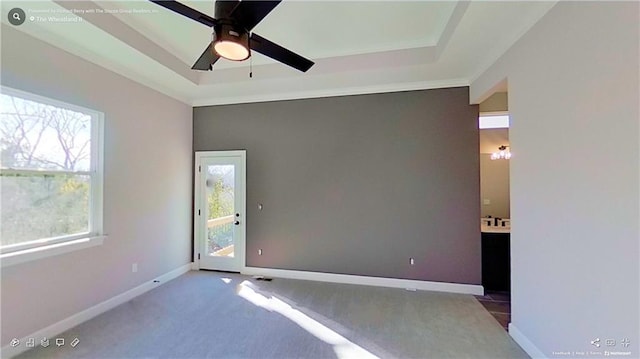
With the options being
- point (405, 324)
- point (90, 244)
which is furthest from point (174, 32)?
point (405, 324)

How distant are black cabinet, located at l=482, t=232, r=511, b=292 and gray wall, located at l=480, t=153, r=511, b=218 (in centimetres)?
149

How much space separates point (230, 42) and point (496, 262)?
4.40m

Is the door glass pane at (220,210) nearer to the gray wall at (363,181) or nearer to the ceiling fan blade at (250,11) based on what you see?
the gray wall at (363,181)

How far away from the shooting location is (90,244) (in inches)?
129

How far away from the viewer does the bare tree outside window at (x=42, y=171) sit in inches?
104

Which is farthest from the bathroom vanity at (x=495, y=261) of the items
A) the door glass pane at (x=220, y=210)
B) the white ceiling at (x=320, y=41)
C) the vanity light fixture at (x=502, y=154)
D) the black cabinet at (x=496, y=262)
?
the door glass pane at (x=220, y=210)

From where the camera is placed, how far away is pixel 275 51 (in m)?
2.36

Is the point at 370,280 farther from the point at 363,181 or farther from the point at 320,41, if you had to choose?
the point at 320,41

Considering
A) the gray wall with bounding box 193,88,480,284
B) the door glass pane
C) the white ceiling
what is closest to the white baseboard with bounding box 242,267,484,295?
the gray wall with bounding box 193,88,480,284

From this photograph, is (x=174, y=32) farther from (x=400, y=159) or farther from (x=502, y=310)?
(x=502, y=310)

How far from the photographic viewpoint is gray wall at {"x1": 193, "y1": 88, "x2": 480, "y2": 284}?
13.8ft

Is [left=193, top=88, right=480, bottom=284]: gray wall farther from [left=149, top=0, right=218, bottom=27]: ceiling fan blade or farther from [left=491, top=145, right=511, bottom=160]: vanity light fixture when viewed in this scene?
[left=149, top=0, right=218, bottom=27]: ceiling fan blade

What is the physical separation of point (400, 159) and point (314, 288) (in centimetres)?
228

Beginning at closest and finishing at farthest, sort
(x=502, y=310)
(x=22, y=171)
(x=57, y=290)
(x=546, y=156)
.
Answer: (x=546, y=156) → (x=22, y=171) → (x=57, y=290) → (x=502, y=310)
